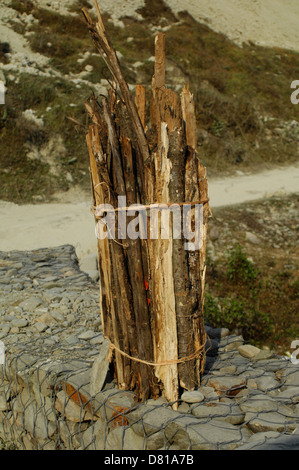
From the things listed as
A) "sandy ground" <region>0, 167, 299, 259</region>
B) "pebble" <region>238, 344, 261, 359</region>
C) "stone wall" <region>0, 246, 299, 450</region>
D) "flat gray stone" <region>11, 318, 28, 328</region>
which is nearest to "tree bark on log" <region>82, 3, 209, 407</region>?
"stone wall" <region>0, 246, 299, 450</region>

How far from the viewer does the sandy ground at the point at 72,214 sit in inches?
338

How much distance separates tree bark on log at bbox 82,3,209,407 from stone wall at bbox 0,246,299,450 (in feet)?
0.65

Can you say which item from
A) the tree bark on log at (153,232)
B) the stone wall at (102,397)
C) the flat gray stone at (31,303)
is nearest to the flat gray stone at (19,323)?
the stone wall at (102,397)

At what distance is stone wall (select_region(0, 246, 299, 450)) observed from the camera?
2316 millimetres

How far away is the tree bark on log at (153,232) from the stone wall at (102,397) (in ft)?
0.65

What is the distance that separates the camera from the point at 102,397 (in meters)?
2.66

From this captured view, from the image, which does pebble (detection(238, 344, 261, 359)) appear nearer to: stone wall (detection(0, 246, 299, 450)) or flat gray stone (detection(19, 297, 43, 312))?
stone wall (detection(0, 246, 299, 450))

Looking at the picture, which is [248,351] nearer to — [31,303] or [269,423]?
[269,423]

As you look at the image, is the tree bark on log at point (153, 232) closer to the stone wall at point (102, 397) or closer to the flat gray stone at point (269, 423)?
the stone wall at point (102, 397)

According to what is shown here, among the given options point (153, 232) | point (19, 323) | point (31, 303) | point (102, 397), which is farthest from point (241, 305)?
point (153, 232)

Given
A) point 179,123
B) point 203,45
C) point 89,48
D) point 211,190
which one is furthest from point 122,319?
point 203,45

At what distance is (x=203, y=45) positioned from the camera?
2419cm

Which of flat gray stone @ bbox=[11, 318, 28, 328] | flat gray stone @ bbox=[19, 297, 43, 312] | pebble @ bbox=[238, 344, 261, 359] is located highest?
flat gray stone @ bbox=[19, 297, 43, 312]
